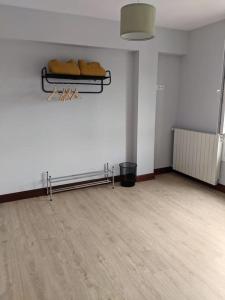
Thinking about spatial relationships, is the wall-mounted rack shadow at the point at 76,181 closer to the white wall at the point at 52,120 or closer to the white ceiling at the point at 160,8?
the white wall at the point at 52,120

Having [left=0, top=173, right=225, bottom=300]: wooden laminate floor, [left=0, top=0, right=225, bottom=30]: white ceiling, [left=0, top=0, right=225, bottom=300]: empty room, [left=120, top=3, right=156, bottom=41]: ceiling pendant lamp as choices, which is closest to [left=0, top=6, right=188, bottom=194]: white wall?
[left=0, top=0, right=225, bottom=300]: empty room

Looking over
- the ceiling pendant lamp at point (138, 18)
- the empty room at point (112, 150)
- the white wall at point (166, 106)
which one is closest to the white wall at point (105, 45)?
the empty room at point (112, 150)

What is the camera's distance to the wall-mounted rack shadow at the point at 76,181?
3633mm

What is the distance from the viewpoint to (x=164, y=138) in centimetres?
451

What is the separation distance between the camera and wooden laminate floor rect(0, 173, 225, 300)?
1.91 meters

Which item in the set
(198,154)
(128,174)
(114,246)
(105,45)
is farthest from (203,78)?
(114,246)

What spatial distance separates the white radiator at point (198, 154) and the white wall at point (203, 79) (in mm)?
153

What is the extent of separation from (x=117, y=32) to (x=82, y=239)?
9.08 ft

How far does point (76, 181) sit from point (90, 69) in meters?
1.66

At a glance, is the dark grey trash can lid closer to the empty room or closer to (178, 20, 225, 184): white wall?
the empty room

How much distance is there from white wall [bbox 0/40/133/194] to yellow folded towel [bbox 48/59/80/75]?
0.90 feet

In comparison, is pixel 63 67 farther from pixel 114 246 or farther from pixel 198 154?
pixel 198 154

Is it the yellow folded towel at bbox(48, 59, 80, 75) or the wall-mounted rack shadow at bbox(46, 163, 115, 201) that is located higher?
the yellow folded towel at bbox(48, 59, 80, 75)

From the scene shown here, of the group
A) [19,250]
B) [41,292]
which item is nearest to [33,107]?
[19,250]
